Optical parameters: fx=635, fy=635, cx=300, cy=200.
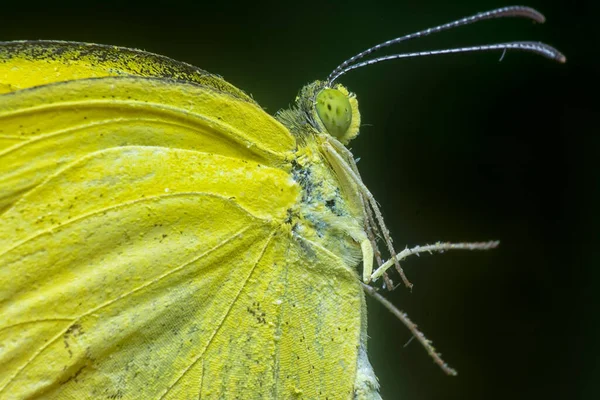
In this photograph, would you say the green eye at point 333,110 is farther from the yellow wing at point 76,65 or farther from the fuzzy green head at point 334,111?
the yellow wing at point 76,65

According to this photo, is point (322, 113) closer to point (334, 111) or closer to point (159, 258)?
point (334, 111)

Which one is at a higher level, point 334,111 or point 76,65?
point 76,65

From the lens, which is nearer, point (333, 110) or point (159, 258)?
point (159, 258)

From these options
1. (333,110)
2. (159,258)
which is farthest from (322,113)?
(159,258)

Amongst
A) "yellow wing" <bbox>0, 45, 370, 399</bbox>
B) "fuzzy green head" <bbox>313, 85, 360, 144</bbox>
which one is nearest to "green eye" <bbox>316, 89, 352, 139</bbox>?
"fuzzy green head" <bbox>313, 85, 360, 144</bbox>

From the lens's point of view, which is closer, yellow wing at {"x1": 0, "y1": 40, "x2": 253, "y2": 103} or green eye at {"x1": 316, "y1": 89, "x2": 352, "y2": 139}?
yellow wing at {"x1": 0, "y1": 40, "x2": 253, "y2": 103}

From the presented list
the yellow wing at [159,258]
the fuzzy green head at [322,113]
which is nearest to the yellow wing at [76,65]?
the yellow wing at [159,258]

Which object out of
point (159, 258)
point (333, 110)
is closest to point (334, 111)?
point (333, 110)

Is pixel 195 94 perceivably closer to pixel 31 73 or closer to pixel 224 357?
pixel 31 73

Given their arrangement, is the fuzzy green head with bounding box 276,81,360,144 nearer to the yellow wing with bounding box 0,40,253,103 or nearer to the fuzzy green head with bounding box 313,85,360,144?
the fuzzy green head with bounding box 313,85,360,144
